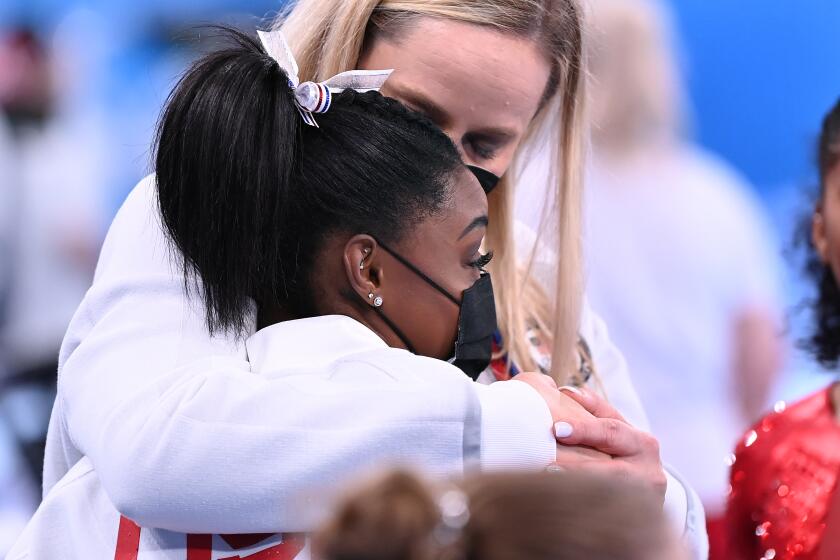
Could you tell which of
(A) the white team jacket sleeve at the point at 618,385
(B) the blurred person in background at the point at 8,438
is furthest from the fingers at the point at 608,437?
(B) the blurred person in background at the point at 8,438

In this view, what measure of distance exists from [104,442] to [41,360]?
2.31 m

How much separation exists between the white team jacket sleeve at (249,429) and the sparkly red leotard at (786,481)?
0.72 metres

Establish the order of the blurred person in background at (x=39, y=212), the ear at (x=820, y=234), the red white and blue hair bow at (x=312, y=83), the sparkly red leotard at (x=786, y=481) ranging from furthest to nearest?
the blurred person in background at (x=39, y=212)
the ear at (x=820, y=234)
the sparkly red leotard at (x=786, y=481)
the red white and blue hair bow at (x=312, y=83)

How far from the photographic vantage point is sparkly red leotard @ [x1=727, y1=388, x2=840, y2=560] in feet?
6.02

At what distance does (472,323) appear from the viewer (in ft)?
4.88

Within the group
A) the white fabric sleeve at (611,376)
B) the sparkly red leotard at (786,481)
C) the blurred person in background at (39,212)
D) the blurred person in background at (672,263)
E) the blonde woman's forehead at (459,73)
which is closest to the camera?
the blonde woman's forehead at (459,73)

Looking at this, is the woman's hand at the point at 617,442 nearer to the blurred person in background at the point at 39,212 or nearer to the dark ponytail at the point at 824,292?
the dark ponytail at the point at 824,292

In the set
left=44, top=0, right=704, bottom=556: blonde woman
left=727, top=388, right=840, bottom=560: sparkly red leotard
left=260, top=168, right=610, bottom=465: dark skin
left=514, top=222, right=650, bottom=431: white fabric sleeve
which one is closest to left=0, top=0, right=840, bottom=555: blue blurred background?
left=727, top=388, right=840, bottom=560: sparkly red leotard

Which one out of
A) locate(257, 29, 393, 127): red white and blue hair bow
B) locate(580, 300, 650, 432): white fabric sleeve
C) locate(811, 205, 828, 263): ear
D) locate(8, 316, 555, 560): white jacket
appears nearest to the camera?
locate(8, 316, 555, 560): white jacket

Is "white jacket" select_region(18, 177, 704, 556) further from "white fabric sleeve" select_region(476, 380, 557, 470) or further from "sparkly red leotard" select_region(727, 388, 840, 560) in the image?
"sparkly red leotard" select_region(727, 388, 840, 560)

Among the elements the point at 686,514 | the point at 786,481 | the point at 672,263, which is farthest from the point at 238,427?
the point at 672,263

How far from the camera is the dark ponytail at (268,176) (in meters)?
1.37

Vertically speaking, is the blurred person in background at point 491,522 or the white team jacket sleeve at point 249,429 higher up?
the blurred person in background at point 491,522

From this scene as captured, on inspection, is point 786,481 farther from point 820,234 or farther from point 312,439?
point 312,439
